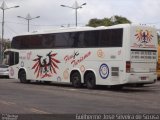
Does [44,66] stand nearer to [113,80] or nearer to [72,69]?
[72,69]

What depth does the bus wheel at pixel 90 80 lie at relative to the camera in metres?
28.3

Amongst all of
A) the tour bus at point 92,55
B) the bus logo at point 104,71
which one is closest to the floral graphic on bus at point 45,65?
the tour bus at point 92,55

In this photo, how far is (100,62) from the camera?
90.9 feet

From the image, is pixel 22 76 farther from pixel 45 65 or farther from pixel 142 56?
pixel 142 56

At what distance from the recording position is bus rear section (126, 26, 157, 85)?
26.2 meters

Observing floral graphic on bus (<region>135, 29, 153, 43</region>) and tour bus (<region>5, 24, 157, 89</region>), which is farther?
floral graphic on bus (<region>135, 29, 153, 43</region>)

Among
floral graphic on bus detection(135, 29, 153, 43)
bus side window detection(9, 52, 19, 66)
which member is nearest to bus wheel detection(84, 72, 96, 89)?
floral graphic on bus detection(135, 29, 153, 43)

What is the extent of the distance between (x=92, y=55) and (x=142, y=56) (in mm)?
2957

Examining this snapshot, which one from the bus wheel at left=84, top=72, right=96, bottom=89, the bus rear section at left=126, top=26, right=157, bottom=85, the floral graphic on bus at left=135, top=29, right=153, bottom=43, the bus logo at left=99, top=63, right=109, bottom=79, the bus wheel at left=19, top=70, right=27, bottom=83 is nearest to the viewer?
the bus rear section at left=126, top=26, right=157, bottom=85

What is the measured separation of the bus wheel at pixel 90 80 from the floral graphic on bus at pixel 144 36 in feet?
11.7

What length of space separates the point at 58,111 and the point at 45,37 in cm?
1577

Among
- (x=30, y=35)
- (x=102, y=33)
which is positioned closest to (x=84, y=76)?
(x=102, y=33)

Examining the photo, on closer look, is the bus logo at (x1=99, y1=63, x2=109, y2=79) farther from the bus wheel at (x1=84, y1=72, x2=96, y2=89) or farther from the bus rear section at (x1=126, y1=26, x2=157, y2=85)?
the bus rear section at (x1=126, y1=26, x2=157, y2=85)

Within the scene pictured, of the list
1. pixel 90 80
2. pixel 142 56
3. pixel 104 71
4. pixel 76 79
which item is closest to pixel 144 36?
pixel 142 56
